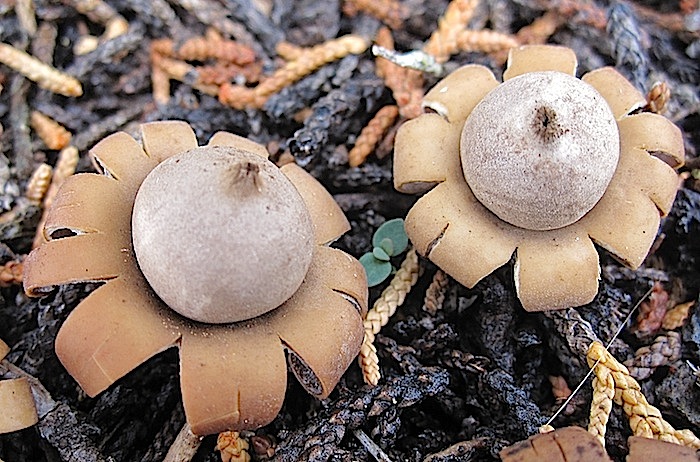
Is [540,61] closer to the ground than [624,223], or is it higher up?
higher up

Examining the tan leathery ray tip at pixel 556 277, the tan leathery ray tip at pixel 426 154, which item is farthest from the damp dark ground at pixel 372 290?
the tan leathery ray tip at pixel 426 154

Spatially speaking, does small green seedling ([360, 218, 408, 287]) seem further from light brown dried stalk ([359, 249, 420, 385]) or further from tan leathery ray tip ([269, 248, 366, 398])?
tan leathery ray tip ([269, 248, 366, 398])

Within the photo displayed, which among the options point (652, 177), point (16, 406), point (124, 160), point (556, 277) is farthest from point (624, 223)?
point (16, 406)

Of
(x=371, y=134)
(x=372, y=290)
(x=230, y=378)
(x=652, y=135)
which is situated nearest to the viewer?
(x=230, y=378)

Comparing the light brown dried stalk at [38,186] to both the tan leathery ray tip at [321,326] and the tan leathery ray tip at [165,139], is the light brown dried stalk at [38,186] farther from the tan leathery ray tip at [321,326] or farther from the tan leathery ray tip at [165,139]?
the tan leathery ray tip at [321,326]

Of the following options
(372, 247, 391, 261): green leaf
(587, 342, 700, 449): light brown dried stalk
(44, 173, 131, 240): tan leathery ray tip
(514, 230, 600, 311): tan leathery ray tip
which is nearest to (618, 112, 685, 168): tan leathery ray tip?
(514, 230, 600, 311): tan leathery ray tip

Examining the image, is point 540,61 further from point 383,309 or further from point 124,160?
point 124,160

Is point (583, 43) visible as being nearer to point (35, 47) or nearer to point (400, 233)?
point (400, 233)
